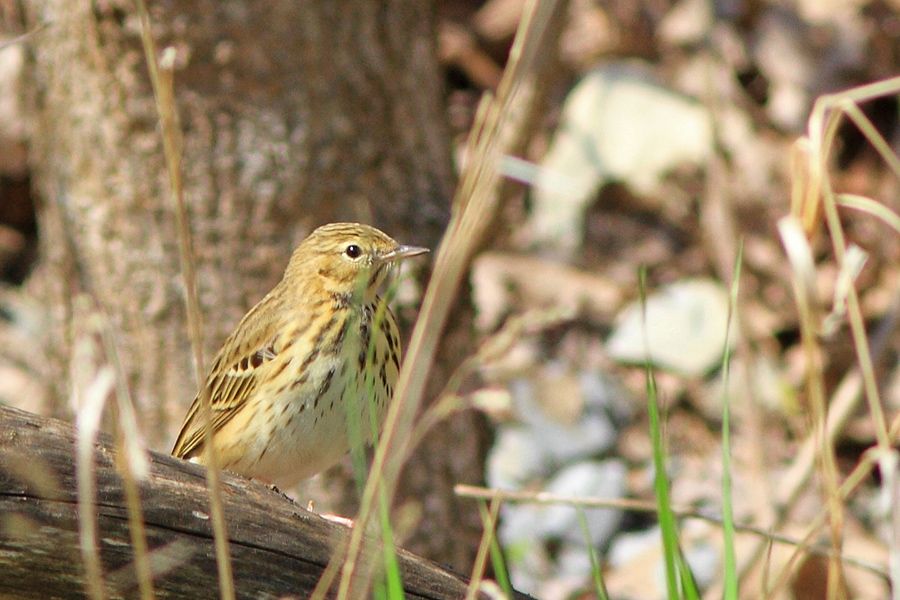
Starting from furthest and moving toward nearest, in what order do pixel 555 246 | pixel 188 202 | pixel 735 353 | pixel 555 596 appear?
pixel 555 246, pixel 735 353, pixel 555 596, pixel 188 202

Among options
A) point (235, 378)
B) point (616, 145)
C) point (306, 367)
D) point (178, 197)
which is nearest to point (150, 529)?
point (178, 197)

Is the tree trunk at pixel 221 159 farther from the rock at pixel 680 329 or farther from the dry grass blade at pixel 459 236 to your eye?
the dry grass blade at pixel 459 236

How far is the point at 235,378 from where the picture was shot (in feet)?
15.5

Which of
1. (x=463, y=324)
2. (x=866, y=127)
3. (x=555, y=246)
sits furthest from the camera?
(x=555, y=246)

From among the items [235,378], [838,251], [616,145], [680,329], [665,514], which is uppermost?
[616,145]

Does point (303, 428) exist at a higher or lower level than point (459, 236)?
higher

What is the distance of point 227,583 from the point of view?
239cm

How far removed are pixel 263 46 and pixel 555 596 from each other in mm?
3061

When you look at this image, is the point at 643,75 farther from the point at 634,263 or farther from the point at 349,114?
the point at 349,114

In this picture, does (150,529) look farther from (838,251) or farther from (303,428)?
(838,251)

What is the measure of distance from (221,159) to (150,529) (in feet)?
8.10

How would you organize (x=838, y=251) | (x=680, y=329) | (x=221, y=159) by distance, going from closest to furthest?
(x=838, y=251)
(x=221, y=159)
(x=680, y=329)

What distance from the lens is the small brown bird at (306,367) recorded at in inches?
171

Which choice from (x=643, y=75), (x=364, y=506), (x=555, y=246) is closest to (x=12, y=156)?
(x=555, y=246)
